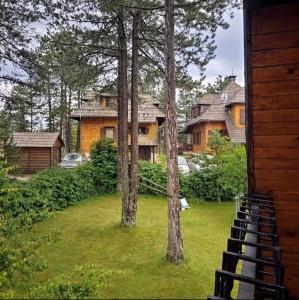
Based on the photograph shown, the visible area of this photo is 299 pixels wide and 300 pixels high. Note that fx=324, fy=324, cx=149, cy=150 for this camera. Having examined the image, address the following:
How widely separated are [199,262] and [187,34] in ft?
24.5

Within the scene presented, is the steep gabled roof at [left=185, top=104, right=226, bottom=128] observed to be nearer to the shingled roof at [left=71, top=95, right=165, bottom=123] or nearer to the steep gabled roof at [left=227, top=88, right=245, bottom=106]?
the steep gabled roof at [left=227, top=88, right=245, bottom=106]

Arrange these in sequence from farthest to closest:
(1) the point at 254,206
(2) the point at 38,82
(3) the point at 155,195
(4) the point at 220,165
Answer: (3) the point at 155,195 < (4) the point at 220,165 < (2) the point at 38,82 < (1) the point at 254,206

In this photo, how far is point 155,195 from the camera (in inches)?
709

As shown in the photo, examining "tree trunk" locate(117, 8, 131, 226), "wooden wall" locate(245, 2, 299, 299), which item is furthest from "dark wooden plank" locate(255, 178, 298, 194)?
"tree trunk" locate(117, 8, 131, 226)

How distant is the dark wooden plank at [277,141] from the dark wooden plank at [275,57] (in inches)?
36.2

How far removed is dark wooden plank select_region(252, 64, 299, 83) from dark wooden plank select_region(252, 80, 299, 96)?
5 centimetres

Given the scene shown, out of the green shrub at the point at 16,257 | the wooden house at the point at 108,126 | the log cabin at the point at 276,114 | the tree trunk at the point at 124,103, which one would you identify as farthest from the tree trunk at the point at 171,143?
the wooden house at the point at 108,126

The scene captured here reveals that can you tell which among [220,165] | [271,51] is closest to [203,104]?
[220,165]

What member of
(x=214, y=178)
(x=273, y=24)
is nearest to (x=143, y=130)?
(x=214, y=178)

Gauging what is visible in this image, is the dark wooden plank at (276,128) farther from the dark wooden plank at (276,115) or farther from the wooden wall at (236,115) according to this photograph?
the wooden wall at (236,115)

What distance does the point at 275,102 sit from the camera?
411 centimetres

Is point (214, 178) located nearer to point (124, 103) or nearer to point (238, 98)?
point (124, 103)

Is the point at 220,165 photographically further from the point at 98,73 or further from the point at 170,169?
the point at 170,169

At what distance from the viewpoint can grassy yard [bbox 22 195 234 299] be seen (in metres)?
7.15
